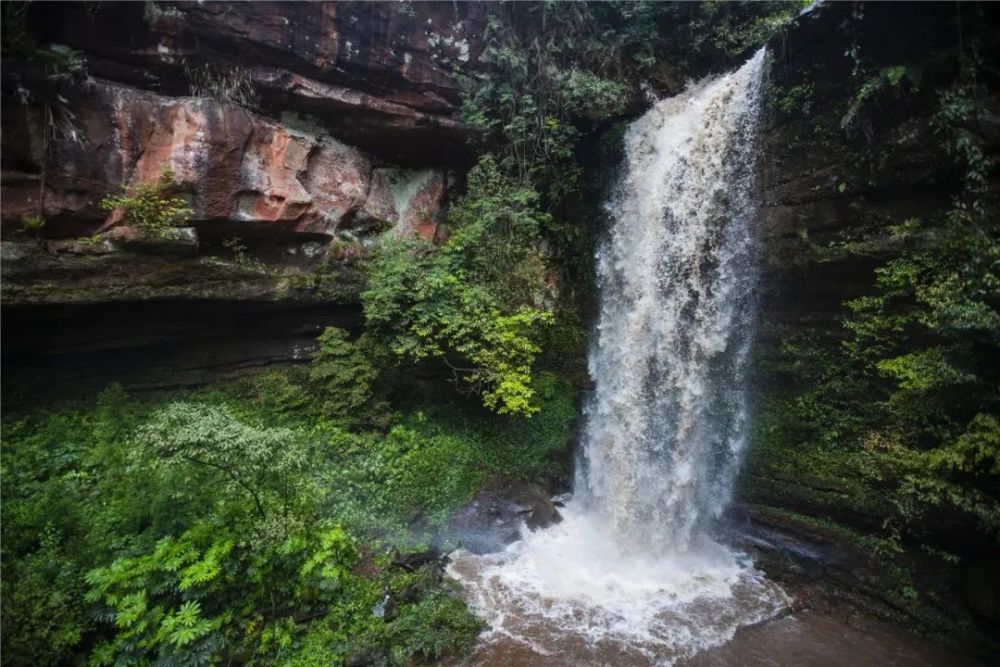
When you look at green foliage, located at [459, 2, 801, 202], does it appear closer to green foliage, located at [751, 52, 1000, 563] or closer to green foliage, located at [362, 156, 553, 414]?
green foliage, located at [362, 156, 553, 414]

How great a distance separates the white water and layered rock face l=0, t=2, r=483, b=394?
4.19 m

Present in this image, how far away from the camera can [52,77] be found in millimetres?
5855

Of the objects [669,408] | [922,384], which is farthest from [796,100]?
[669,408]

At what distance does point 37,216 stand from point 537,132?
7.70 meters

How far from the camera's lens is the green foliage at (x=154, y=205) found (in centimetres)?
641

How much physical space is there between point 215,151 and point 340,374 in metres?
3.86

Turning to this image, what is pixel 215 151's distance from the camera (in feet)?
22.8

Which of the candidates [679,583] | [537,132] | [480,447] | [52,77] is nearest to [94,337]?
[52,77]

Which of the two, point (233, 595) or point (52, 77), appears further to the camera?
point (52, 77)

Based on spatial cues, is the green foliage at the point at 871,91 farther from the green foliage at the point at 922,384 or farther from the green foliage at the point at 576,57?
the green foliage at the point at 576,57

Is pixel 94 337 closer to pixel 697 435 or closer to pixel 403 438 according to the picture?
pixel 403 438

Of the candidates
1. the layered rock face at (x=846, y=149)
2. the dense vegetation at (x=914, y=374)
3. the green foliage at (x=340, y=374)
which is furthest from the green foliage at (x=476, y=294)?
the dense vegetation at (x=914, y=374)

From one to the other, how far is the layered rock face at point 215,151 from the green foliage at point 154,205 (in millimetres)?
128

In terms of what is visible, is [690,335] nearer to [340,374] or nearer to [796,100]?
[796,100]
